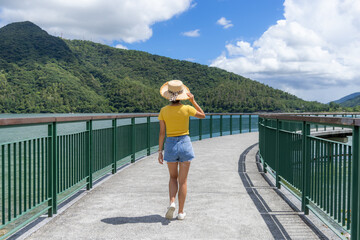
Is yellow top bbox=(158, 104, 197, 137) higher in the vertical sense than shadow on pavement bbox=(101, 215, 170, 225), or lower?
higher

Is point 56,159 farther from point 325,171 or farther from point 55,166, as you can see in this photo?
point 325,171

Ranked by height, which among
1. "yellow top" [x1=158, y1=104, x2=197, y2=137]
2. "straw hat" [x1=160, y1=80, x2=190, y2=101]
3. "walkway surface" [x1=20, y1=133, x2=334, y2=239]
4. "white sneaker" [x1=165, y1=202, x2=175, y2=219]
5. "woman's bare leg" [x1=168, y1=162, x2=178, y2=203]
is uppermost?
"straw hat" [x1=160, y1=80, x2=190, y2=101]

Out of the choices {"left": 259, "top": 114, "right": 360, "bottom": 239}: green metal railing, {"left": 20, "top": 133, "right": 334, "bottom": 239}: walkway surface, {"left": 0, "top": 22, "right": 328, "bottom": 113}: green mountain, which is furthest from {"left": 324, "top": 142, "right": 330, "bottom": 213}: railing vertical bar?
{"left": 0, "top": 22, "right": 328, "bottom": 113}: green mountain

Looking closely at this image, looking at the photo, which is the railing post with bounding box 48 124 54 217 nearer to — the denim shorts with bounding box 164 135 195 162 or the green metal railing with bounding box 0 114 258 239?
the green metal railing with bounding box 0 114 258 239

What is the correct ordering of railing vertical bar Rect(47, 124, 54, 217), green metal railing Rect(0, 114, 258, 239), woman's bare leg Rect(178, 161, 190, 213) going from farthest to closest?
railing vertical bar Rect(47, 124, 54, 217)
woman's bare leg Rect(178, 161, 190, 213)
green metal railing Rect(0, 114, 258, 239)

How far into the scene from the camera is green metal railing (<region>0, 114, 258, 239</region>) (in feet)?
12.1

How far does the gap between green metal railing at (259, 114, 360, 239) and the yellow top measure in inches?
60.0

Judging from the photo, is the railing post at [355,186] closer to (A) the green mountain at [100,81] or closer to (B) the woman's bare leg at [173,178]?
(B) the woman's bare leg at [173,178]

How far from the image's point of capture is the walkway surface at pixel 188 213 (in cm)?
393

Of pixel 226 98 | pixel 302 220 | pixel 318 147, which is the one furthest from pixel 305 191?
pixel 226 98

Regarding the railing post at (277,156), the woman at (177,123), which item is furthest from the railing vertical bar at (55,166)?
the railing post at (277,156)

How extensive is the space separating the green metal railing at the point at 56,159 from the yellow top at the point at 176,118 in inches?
61.3

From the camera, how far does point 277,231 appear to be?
4.05 m

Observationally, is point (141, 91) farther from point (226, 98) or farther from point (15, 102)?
point (15, 102)
